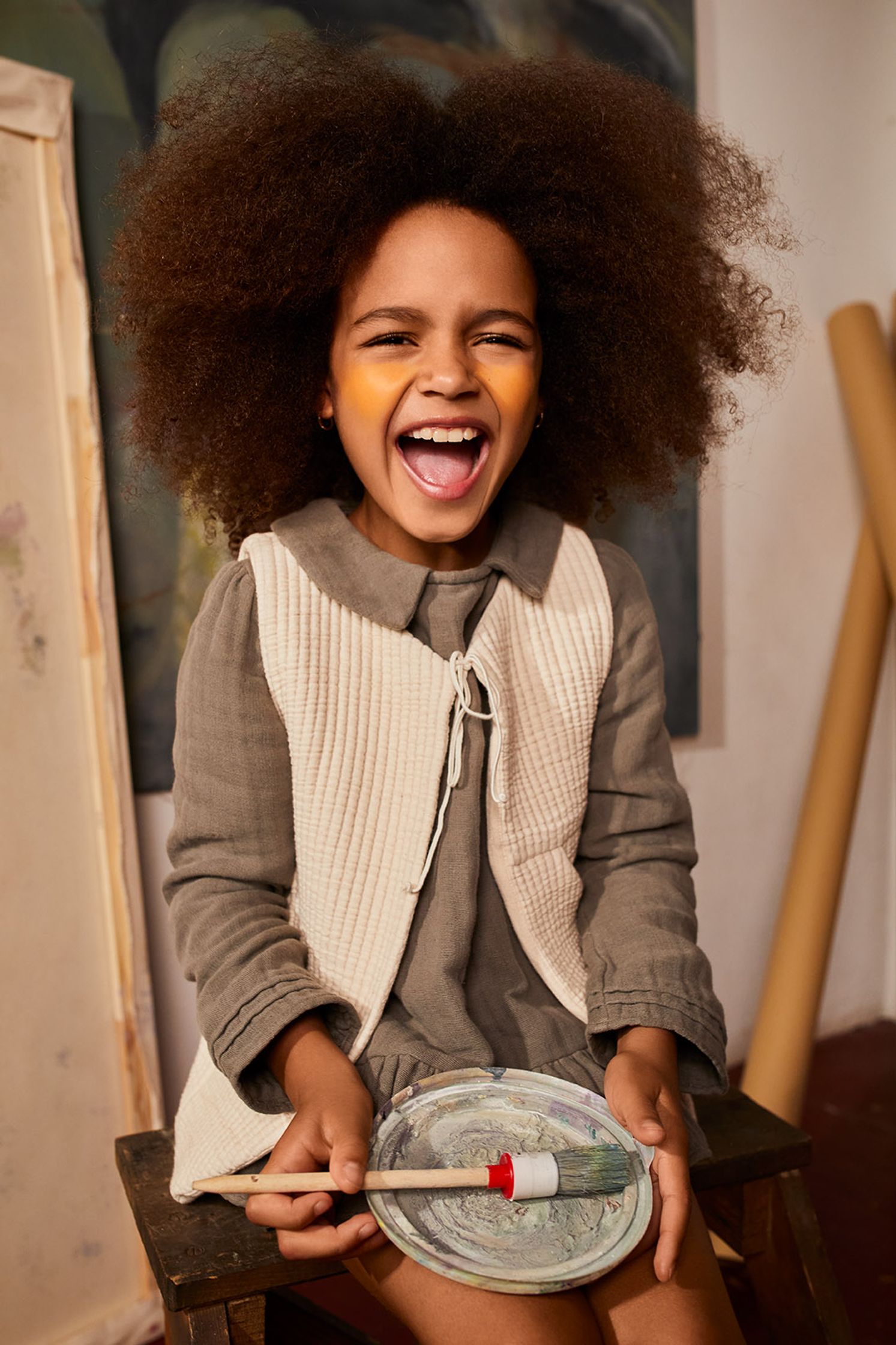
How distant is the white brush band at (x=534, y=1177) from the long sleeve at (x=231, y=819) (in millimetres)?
182

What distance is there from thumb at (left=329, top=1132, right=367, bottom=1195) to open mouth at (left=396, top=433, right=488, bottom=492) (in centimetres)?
49

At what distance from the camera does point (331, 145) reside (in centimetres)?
95

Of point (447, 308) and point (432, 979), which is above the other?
point (447, 308)

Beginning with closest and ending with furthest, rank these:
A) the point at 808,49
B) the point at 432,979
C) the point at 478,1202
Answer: the point at 478,1202 < the point at 432,979 < the point at 808,49

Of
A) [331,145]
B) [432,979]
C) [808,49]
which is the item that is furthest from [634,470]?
[808,49]

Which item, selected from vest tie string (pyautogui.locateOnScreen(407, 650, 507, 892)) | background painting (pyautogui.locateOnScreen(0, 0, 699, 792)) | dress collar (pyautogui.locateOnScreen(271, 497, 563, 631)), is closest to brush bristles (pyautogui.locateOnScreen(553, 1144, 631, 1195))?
vest tie string (pyautogui.locateOnScreen(407, 650, 507, 892))

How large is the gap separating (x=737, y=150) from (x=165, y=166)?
0.51m

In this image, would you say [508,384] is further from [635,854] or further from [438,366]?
[635,854]

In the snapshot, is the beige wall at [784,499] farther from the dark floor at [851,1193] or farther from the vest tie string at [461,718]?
the vest tie string at [461,718]

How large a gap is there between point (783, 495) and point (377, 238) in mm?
1155

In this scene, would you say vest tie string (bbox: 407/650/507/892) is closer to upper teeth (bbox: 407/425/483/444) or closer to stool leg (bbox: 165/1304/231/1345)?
upper teeth (bbox: 407/425/483/444)

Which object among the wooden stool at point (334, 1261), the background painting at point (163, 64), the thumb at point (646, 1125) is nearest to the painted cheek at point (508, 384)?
the background painting at point (163, 64)

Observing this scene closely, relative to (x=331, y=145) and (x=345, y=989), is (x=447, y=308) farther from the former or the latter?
(x=345, y=989)

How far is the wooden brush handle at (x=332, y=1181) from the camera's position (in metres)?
0.70
